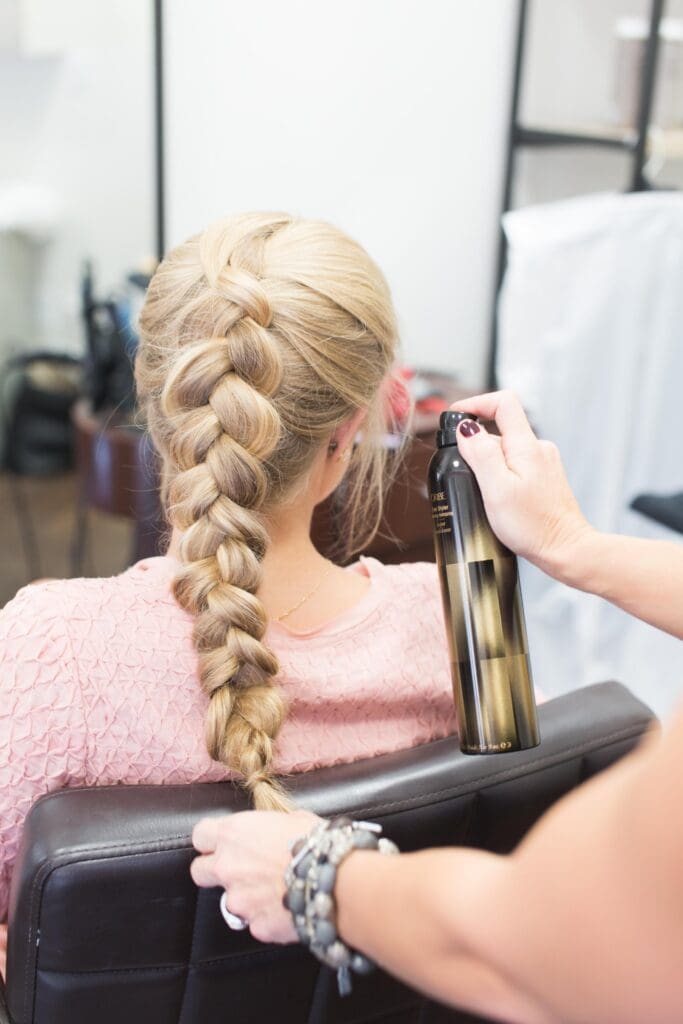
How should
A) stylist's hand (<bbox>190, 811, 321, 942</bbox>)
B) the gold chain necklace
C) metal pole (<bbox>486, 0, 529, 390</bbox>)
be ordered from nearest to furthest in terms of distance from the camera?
1. stylist's hand (<bbox>190, 811, 321, 942</bbox>)
2. the gold chain necklace
3. metal pole (<bbox>486, 0, 529, 390</bbox>)

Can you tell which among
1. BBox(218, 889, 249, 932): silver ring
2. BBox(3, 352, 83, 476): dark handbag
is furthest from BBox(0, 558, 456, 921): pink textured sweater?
BBox(3, 352, 83, 476): dark handbag

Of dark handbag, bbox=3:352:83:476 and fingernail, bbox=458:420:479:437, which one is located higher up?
fingernail, bbox=458:420:479:437

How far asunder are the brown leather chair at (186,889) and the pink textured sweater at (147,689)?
0.20 ft

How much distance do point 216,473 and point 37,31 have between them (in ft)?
7.78

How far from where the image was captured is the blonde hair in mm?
855

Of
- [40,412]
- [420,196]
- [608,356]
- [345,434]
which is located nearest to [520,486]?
[345,434]

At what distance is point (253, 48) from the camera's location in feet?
7.70

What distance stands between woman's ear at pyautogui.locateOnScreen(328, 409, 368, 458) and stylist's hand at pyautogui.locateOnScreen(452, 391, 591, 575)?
115mm

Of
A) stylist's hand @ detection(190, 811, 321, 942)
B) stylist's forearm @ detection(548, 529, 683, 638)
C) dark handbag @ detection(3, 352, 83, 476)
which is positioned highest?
stylist's forearm @ detection(548, 529, 683, 638)

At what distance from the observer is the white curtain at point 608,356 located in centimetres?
197

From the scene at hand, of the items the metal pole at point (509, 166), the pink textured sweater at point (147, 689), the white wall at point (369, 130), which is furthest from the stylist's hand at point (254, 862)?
the metal pole at point (509, 166)

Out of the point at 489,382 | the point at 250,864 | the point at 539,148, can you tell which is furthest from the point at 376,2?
the point at 250,864

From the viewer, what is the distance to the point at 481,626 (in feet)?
2.62

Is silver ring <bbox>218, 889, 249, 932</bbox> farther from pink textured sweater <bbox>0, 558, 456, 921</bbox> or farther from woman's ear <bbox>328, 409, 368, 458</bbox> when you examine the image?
woman's ear <bbox>328, 409, 368, 458</bbox>
